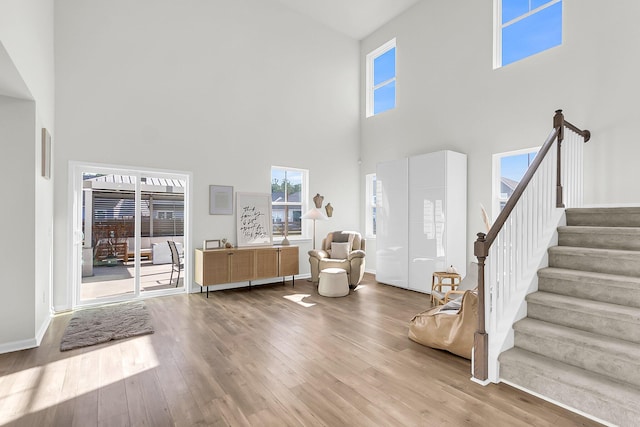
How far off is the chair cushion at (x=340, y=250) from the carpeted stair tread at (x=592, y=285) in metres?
3.59

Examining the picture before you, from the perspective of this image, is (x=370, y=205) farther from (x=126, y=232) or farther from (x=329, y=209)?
(x=126, y=232)

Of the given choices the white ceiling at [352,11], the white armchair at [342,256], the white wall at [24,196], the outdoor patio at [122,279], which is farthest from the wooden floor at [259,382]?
the white ceiling at [352,11]

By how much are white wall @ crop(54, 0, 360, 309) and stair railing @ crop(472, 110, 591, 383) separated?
4.55 m

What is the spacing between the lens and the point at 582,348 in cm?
231

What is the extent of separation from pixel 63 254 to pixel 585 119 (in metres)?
7.40

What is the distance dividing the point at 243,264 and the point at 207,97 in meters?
3.07

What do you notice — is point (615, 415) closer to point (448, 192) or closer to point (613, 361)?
point (613, 361)

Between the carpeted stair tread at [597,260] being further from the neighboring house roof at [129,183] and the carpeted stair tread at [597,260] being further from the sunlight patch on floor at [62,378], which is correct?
the neighboring house roof at [129,183]

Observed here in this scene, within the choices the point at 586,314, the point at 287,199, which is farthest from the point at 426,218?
the point at 586,314

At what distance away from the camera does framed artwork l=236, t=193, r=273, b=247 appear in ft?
20.0

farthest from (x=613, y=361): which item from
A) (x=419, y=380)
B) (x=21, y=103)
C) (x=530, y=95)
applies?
(x=21, y=103)

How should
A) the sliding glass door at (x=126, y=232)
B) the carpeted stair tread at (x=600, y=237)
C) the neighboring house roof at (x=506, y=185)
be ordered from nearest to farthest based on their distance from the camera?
the carpeted stair tread at (x=600, y=237) → the sliding glass door at (x=126, y=232) → the neighboring house roof at (x=506, y=185)

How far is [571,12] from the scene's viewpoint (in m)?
4.39

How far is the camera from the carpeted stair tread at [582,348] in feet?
6.95
